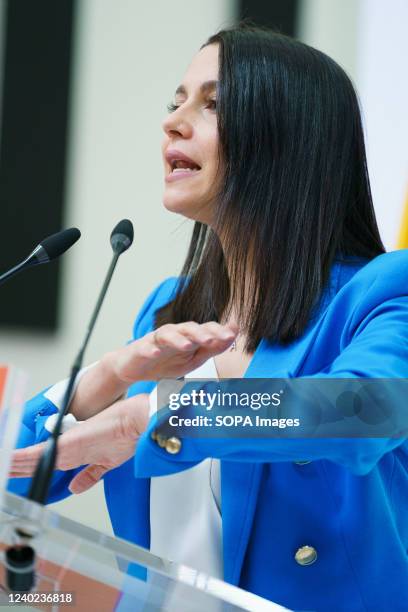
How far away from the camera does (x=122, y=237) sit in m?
1.22

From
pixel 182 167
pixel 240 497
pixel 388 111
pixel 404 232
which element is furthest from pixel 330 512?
pixel 388 111

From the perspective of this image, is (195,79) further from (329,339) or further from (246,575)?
(246,575)

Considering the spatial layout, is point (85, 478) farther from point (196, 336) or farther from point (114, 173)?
point (114, 173)

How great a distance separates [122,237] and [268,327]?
306 millimetres

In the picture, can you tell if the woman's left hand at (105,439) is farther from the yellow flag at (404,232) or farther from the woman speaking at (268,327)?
the yellow flag at (404,232)

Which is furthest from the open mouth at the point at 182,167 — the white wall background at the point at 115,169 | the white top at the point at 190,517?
the white wall background at the point at 115,169

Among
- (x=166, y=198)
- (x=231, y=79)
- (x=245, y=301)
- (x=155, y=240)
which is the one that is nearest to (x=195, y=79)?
(x=231, y=79)

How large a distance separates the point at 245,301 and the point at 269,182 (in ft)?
0.68

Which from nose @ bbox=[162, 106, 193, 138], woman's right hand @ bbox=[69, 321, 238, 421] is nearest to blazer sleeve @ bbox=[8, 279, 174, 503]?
woman's right hand @ bbox=[69, 321, 238, 421]

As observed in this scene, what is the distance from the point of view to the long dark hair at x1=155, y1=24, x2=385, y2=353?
55.4 inches

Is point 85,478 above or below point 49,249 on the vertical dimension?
below

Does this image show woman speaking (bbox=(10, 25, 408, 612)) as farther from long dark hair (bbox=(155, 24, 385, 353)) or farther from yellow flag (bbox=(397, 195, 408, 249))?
yellow flag (bbox=(397, 195, 408, 249))

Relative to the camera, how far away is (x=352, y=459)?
3.04 feet

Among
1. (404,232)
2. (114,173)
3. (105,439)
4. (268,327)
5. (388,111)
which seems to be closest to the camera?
(105,439)
